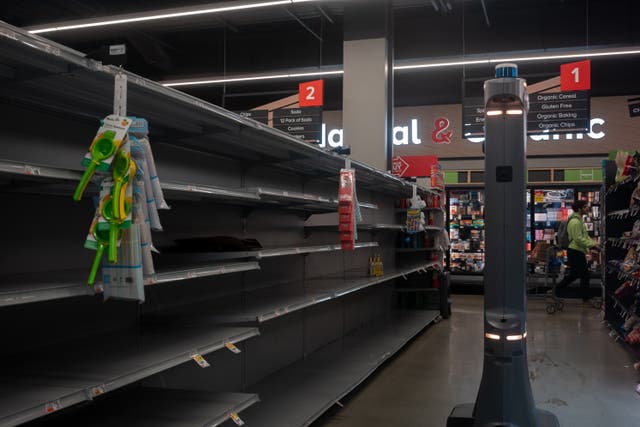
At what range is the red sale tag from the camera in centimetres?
916

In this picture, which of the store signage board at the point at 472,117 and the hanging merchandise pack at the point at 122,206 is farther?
the store signage board at the point at 472,117

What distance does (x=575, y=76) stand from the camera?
9.25 metres

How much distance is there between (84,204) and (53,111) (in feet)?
1.56

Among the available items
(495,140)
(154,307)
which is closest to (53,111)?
(154,307)

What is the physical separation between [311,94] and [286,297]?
634 centimetres

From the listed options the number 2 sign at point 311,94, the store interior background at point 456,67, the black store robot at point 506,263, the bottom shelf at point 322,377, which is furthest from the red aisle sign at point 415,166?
the black store robot at point 506,263

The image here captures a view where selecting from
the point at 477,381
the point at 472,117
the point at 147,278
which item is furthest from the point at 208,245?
the point at 472,117

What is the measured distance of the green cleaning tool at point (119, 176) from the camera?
1.98 metres

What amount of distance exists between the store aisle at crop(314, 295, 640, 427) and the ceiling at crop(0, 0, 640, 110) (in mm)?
4272

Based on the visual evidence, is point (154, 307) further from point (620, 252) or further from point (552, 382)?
point (620, 252)

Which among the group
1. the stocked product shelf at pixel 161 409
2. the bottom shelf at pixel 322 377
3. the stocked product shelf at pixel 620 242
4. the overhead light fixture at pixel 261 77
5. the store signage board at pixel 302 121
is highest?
the overhead light fixture at pixel 261 77

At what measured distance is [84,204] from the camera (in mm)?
→ 2914

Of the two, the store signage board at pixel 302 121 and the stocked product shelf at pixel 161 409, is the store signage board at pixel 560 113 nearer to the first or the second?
the store signage board at pixel 302 121

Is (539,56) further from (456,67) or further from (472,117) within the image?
(456,67)
